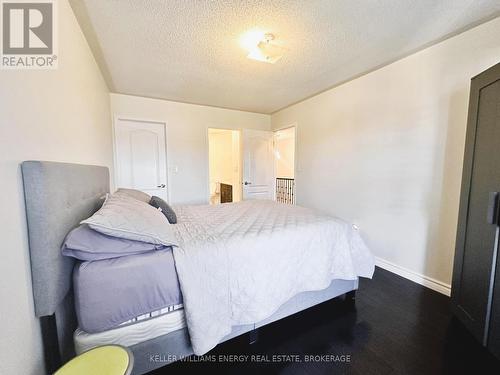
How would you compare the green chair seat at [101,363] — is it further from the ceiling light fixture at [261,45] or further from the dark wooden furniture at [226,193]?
the dark wooden furniture at [226,193]

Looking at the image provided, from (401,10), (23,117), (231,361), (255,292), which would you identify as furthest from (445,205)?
(23,117)

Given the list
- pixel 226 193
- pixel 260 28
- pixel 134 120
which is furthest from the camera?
pixel 226 193

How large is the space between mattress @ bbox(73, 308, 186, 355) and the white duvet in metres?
0.11

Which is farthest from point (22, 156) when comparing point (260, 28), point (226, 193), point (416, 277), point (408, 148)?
point (226, 193)

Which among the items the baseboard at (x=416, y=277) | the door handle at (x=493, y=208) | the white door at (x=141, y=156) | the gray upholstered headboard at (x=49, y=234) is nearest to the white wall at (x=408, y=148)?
the baseboard at (x=416, y=277)

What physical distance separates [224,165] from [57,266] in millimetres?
5033

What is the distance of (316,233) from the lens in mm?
1625

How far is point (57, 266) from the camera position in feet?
3.14

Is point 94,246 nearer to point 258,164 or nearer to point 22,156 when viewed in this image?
point 22,156

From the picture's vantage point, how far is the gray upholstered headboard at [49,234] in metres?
0.87

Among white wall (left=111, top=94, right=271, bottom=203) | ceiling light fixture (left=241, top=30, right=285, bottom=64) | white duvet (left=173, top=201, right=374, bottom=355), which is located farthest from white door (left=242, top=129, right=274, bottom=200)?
white duvet (left=173, top=201, right=374, bottom=355)

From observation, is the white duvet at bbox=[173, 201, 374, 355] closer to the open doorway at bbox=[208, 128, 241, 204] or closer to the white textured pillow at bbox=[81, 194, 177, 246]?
the white textured pillow at bbox=[81, 194, 177, 246]

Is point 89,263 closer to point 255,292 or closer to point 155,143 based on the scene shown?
point 255,292

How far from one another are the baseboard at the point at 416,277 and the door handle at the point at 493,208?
109 cm
